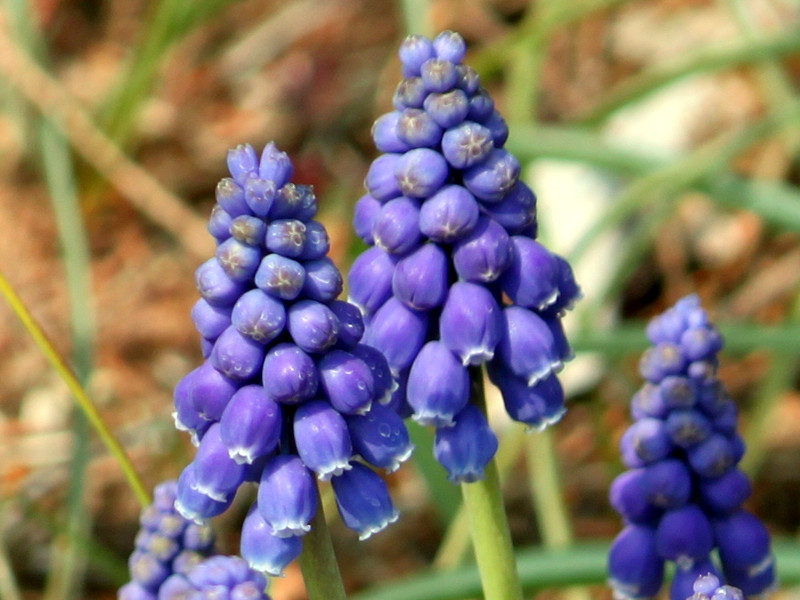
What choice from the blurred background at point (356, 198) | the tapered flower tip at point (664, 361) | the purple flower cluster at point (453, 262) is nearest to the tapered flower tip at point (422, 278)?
the purple flower cluster at point (453, 262)

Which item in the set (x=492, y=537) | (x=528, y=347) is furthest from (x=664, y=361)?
(x=492, y=537)

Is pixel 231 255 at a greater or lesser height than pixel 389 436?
greater

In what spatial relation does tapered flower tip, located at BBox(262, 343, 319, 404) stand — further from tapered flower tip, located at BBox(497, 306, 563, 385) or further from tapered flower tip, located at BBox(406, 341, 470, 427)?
tapered flower tip, located at BBox(497, 306, 563, 385)

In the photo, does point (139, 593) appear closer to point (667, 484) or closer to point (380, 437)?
point (380, 437)

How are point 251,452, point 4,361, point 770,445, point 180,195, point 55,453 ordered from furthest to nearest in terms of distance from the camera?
point 180,195
point 4,361
point 770,445
point 55,453
point 251,452

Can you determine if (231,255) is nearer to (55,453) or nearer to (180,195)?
(55,453)

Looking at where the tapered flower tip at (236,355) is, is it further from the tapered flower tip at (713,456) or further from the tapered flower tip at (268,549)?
the tapered flower tip at (713,456)

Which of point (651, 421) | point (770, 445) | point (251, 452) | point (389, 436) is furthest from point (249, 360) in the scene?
point (770, 445)
